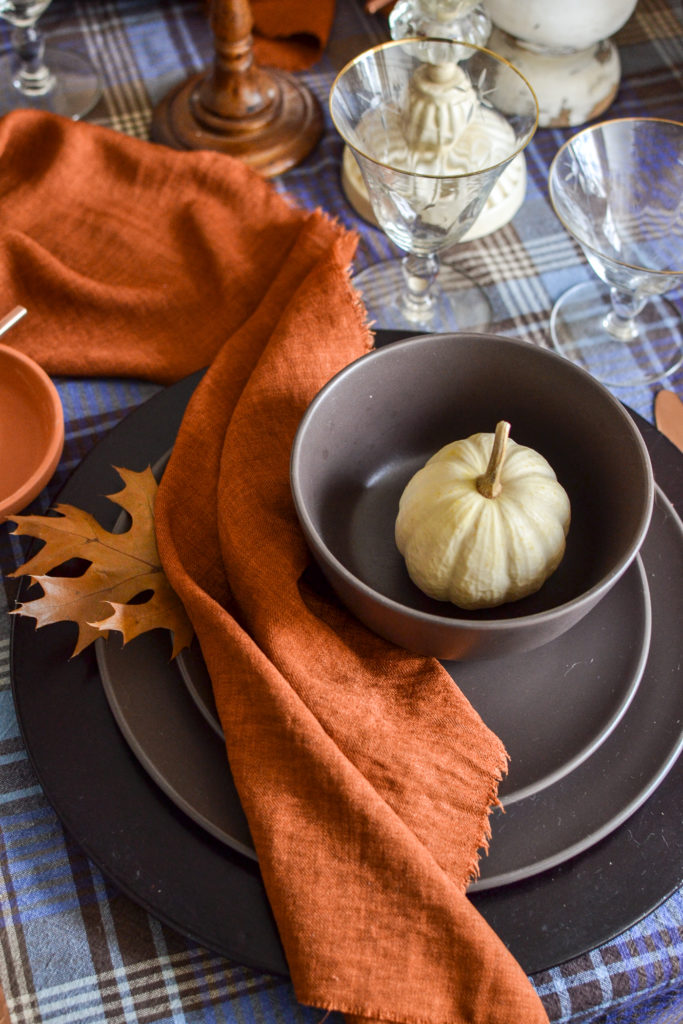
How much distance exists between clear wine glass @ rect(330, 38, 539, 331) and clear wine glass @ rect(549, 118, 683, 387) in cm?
6

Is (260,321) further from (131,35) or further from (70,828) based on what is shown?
(131,35)

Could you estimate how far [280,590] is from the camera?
47cm

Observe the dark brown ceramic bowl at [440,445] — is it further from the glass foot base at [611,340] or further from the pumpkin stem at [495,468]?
the glass foot base at [611,340]

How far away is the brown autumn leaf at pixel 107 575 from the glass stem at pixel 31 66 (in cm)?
51

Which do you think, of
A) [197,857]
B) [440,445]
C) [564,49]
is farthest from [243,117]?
[197,857]

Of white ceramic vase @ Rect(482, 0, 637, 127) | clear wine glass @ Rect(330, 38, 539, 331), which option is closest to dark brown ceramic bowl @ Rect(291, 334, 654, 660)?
clear wine glass @ Rect(330, 38, 539, 331)

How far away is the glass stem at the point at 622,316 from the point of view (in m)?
0.69

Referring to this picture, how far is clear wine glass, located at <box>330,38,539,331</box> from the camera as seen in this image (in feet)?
2.02

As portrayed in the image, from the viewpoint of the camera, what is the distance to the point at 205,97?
2.65ft

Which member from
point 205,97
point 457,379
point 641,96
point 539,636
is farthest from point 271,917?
point 641,96

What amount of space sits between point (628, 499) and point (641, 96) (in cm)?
56

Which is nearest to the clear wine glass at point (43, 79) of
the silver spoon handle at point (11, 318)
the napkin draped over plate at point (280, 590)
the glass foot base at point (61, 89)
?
the glass foot base at point (61, 89)

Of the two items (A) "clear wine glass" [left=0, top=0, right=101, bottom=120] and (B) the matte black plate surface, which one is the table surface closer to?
(B) the matte black plate surface

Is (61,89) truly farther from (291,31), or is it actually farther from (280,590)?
(280,590)
